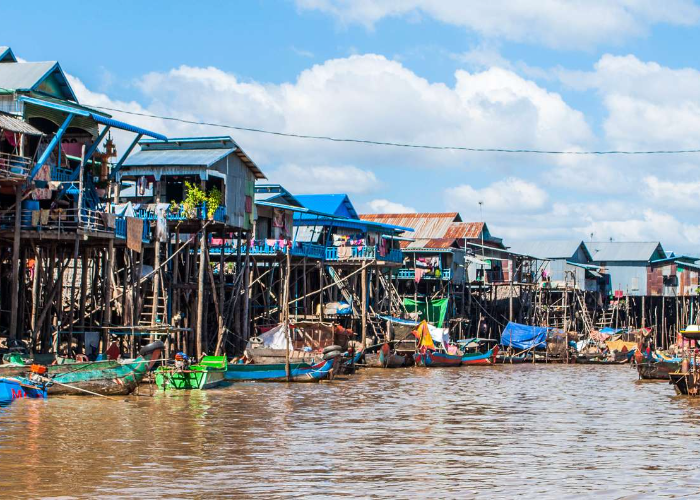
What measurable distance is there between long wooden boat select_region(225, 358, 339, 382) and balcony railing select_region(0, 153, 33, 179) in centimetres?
887

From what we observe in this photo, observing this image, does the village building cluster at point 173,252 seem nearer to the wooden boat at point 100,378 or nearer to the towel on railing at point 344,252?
the towel on railing at point 344,252

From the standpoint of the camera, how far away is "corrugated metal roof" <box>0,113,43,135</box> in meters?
29.2

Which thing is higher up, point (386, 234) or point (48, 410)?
point (386, 234)

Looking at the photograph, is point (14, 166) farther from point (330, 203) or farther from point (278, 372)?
point (330, 203)

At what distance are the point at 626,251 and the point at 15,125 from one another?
5946cm

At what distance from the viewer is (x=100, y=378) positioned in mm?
27266

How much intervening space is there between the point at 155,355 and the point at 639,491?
20.4 metres

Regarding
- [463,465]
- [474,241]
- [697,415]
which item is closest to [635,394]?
[697,415]

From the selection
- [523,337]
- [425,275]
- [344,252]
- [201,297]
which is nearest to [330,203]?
[344,252]

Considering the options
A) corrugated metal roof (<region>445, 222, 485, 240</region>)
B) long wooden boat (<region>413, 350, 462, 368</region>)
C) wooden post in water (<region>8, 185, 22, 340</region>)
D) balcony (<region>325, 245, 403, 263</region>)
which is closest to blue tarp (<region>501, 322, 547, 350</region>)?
long wooden boat (<region>413, 350, 462, 368</region>)

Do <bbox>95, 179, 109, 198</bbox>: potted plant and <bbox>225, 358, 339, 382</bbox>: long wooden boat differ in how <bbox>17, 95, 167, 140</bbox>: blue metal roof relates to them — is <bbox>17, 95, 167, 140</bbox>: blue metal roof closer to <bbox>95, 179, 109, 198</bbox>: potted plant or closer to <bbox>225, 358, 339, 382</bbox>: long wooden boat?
<bbox>95, 179, 109, 198</bbox>: potted plant

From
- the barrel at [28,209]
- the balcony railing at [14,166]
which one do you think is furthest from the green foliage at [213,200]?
the balcony railing at [14,166]

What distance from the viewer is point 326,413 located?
2559 centimetres

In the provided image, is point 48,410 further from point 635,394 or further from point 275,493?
point 635,394
